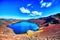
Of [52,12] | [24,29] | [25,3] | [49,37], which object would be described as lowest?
[49,37]

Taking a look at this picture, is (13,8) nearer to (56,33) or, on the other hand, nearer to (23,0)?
(23,0)

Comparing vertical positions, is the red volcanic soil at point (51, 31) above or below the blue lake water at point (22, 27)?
below

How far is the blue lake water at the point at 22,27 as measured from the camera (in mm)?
2262

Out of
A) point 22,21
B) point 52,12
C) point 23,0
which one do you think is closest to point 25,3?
point 23,0

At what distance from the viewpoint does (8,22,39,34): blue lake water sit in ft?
7.42

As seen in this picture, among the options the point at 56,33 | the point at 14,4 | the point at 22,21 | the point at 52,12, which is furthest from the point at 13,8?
the point at 56,33

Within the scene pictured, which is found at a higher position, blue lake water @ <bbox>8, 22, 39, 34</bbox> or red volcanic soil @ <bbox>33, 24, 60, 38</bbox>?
blue lake water @ <bbox>8, 22, 39, 34</bbox>

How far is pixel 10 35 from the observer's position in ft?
7.29

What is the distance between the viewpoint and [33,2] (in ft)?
7.61

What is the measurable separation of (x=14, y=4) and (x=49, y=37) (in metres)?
0.69

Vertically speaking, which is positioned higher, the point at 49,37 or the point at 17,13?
the point at 17,13

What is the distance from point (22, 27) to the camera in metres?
2.28

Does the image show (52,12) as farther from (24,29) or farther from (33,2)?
(24,29)

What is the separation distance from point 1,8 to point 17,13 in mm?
238
